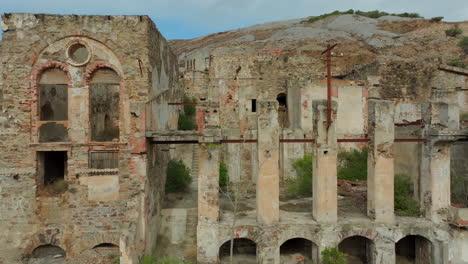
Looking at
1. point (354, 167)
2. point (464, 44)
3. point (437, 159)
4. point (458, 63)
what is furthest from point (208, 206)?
point (464, 44)

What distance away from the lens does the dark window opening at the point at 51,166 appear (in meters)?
12.8

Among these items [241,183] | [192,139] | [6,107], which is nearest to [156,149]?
[192,139]

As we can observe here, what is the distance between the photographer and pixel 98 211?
40.5ft

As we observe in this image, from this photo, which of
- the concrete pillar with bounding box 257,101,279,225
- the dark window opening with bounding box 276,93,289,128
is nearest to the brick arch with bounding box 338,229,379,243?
the concrete pillar with bounding box 257,101,279,225

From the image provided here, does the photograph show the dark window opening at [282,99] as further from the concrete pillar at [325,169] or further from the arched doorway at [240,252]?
the arched doorway at [240,252]

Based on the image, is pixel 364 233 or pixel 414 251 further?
pixel 414 251

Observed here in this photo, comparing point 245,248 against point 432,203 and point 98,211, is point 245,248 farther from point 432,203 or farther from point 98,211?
point 432,203

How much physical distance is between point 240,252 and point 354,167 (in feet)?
31.2

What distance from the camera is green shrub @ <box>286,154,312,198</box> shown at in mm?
17603

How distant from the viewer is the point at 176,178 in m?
18.0

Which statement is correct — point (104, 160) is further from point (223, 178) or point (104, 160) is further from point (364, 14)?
point (364, 14)

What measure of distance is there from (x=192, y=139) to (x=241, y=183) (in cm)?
923

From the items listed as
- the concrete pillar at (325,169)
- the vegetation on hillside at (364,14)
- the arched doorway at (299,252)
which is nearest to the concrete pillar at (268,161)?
the concrete pillar at (325,169)

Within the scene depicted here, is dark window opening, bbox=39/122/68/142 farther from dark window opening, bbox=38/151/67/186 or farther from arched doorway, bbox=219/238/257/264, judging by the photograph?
arched doorway, bbox=219/238/257/264
